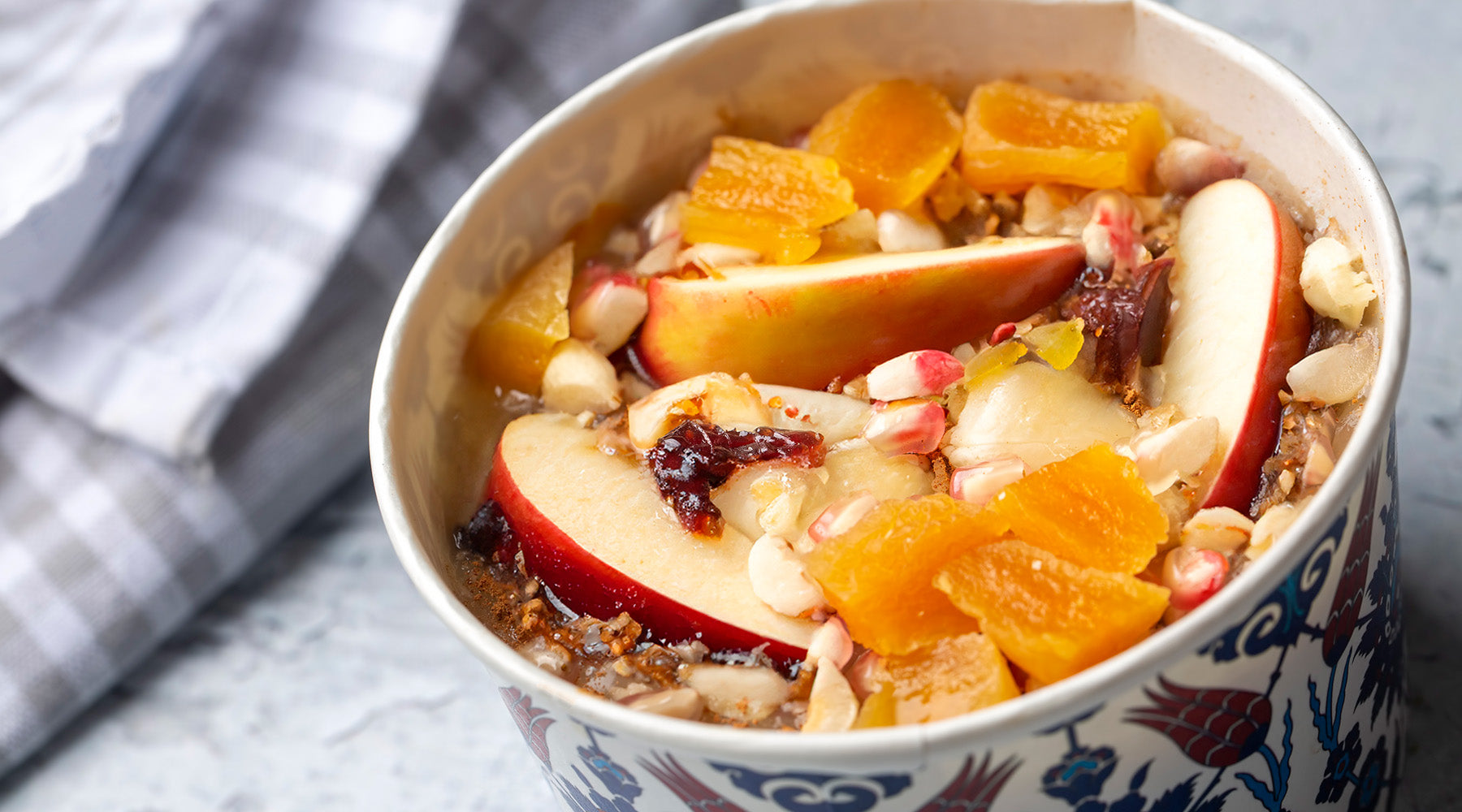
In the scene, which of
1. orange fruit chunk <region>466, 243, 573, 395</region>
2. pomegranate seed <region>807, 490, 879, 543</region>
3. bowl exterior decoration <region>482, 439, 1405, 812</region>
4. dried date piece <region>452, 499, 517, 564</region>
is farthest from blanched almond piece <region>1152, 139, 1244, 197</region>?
dried date piece <region>452, 499, 517, 564</region>

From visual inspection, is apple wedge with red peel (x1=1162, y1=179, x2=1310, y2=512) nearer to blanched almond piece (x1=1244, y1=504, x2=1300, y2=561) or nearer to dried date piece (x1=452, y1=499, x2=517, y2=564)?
blanched almond piece (x1=1244, y1=504, x2=1300, y2=561)

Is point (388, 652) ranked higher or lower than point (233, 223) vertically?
lower

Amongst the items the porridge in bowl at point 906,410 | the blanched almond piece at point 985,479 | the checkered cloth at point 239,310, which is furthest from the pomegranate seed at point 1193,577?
the checkered cloth at point 239,310

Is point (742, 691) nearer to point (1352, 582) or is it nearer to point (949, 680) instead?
point (949, 680)

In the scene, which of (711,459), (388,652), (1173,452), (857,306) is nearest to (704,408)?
(711,459)

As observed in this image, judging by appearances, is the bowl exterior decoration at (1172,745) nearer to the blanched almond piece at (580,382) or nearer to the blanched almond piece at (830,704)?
the blanched almond piece at (830,704)

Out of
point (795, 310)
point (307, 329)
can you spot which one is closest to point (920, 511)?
point (795, 310)
